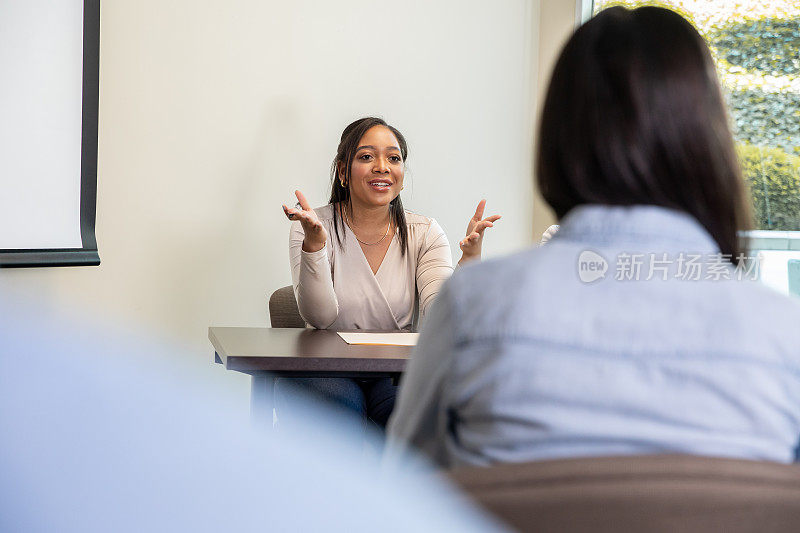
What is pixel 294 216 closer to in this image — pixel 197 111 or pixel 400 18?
pixel 197 111

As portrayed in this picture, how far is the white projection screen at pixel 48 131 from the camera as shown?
8.32 feet

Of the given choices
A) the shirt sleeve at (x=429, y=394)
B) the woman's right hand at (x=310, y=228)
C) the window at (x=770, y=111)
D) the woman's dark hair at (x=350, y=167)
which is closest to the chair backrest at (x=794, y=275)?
the window at (x=770, y=111)

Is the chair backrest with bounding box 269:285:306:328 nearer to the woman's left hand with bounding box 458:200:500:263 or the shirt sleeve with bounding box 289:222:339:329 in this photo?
the shirt sleeve with bounding box 289:222:339:329

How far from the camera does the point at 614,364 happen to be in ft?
2.57

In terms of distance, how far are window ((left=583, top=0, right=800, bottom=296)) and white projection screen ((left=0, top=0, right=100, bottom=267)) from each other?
2.19m

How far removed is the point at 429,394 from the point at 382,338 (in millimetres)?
1325

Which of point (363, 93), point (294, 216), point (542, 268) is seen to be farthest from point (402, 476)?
point (363, 93)

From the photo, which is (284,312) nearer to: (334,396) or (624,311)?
(334,396)

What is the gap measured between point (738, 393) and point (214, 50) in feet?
9.48

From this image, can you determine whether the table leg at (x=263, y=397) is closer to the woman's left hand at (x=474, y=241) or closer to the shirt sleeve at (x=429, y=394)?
the woman's left hand at (x=474, y=241)

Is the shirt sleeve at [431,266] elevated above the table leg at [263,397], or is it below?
above

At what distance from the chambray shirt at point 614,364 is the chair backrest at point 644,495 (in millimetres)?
127

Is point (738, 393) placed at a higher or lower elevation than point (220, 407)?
higher

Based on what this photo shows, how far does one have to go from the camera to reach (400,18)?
11.9 ft
